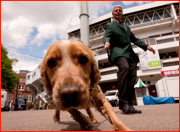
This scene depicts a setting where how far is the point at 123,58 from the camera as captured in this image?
9.80 ft

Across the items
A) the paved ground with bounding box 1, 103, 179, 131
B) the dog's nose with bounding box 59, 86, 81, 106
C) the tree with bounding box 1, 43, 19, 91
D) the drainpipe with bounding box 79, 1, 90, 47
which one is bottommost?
the paved ground with bounding box 1, 103, 179, 131

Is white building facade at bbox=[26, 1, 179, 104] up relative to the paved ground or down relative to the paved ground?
up

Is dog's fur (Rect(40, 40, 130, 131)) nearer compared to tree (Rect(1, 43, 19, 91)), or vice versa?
dog's fur (Rect(40, 40, 130, 131))

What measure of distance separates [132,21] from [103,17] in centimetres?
638

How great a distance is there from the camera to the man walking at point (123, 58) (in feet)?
9.62

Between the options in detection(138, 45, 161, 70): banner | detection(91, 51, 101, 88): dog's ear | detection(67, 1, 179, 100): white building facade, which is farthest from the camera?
detection(67, 1, 179, 100): white building facade

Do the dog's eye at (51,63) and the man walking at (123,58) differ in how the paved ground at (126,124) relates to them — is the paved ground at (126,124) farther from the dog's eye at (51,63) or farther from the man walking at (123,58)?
the dog's eye at (51,63)

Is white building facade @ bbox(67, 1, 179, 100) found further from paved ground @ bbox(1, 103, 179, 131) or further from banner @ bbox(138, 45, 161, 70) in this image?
paved ground @ bbox(1, 103, 179, 131)

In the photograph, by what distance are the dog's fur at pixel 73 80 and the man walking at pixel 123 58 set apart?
4.72 feet

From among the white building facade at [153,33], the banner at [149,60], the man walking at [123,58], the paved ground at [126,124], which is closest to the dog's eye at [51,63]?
the paved ground at [126,124]

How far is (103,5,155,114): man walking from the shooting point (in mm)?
2934

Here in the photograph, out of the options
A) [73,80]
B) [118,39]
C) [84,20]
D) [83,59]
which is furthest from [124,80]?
[84,20]

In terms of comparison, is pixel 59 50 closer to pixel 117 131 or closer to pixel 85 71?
pixel 85 71

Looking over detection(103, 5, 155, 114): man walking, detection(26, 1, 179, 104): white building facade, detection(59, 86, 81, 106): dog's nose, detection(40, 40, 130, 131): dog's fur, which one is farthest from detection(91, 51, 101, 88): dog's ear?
detection(26, 1, 179, 104): white building facade
